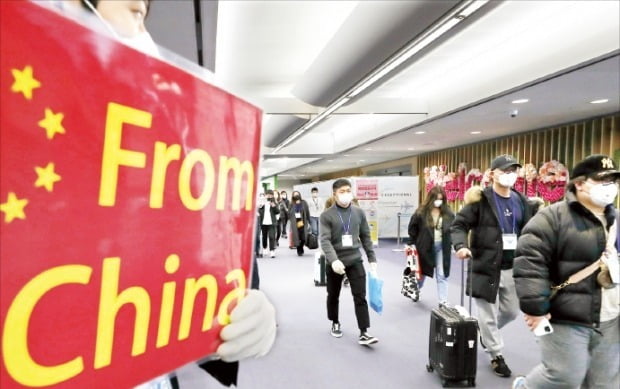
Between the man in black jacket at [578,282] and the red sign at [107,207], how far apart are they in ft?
6.68

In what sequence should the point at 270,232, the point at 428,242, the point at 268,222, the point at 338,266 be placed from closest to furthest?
the point at 338,266
the point at 428,242
the point at 268,222
the point at 270,232

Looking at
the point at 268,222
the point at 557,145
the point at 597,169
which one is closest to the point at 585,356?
the point at 597,169

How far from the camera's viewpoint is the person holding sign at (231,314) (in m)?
0.45

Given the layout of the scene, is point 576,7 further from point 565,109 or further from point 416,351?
point 416,351

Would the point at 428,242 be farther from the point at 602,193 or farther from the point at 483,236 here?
the point at 602,193

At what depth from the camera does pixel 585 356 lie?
79.0 inches

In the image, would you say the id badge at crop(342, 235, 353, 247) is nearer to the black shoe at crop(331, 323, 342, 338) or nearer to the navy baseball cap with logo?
the black shoe at crop(331, 323, 342, 338)

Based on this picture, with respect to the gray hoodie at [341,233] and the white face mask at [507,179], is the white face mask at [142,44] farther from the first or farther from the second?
the gray hoodie at [341,233]

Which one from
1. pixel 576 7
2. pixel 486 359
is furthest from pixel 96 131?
pixel 576 7

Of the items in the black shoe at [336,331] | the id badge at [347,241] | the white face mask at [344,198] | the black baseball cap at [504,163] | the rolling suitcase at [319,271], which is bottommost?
the black shoe at [336,331]

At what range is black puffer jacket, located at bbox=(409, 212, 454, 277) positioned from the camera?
15.6 feet

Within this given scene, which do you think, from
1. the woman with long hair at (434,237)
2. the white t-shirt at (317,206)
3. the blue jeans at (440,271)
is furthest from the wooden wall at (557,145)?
the white t-shirt at (317,206)

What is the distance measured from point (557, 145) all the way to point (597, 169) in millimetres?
6095

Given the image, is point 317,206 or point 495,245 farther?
point 317,206
